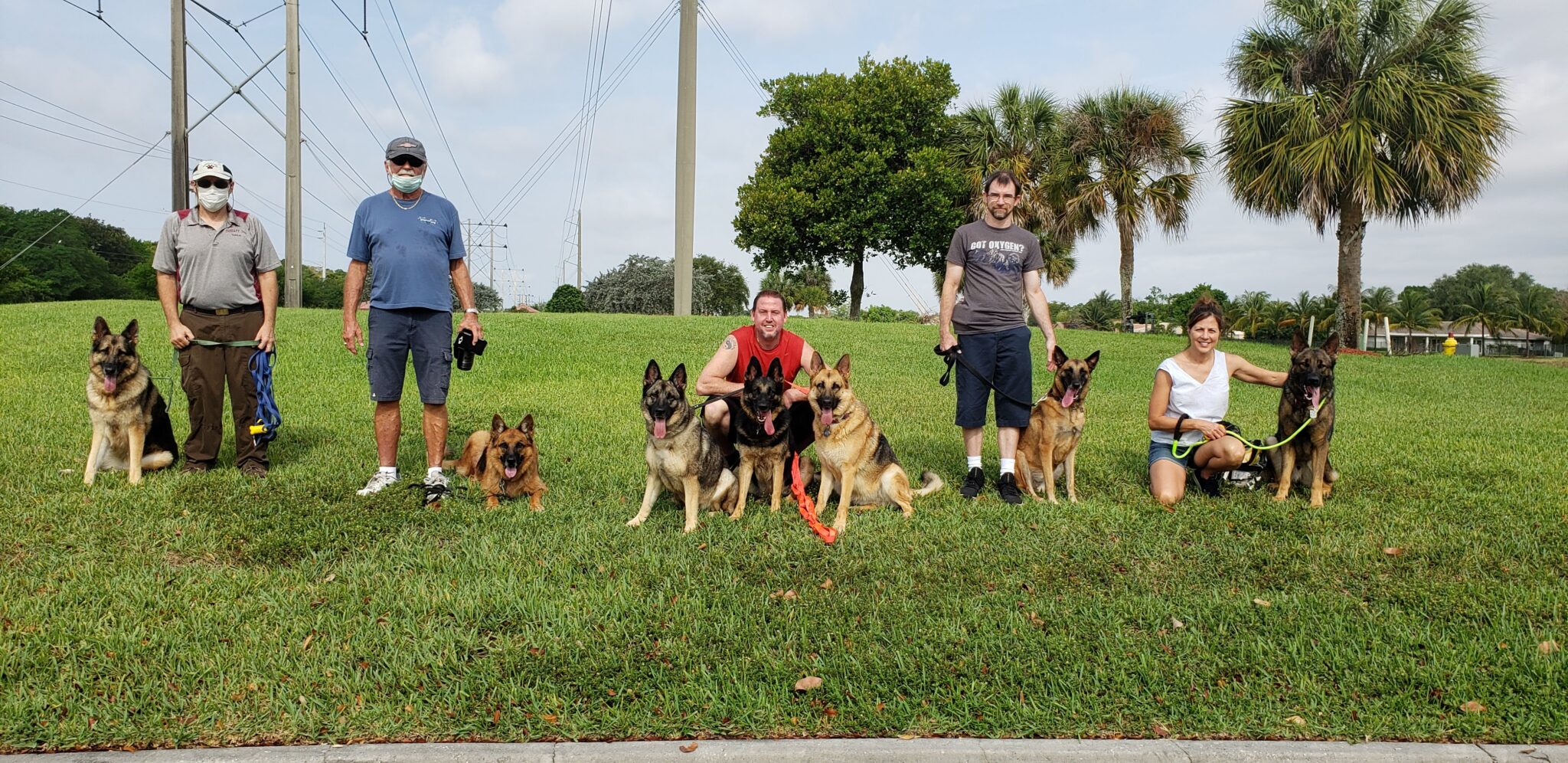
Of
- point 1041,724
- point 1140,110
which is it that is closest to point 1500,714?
point 1041,724

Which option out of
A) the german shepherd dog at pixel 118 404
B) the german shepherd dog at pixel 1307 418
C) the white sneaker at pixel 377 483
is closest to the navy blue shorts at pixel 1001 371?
the german shepherd dog at pixel 1307 418

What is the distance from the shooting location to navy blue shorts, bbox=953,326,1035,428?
581 cm

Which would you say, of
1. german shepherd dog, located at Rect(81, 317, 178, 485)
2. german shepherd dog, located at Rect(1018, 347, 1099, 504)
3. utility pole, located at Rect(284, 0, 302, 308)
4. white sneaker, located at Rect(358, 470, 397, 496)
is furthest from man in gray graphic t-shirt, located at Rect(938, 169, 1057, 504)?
utility pole, located at Rect(284, 0, 302, 308)

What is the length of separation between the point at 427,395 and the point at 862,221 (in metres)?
26.1

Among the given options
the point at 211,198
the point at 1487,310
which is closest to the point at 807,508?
the point at 211,198

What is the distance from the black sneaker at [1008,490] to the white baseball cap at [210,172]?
6.00m

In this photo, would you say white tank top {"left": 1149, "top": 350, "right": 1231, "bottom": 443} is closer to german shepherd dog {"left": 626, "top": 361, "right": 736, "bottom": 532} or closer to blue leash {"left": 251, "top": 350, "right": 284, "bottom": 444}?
german shepherd dog {"left": 626, "top": 361, "right": 736, "bottom": 532}

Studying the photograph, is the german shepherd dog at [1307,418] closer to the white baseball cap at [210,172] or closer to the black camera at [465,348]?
the black camera at [465,348]

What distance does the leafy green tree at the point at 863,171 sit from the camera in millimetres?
29797

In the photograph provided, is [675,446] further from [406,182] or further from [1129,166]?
[1129,166]

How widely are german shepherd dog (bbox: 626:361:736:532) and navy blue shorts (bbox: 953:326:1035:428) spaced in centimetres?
198

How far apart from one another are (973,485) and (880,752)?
3.42 m

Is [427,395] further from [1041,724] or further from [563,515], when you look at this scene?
[1041,724]

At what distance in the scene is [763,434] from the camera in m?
5.36
